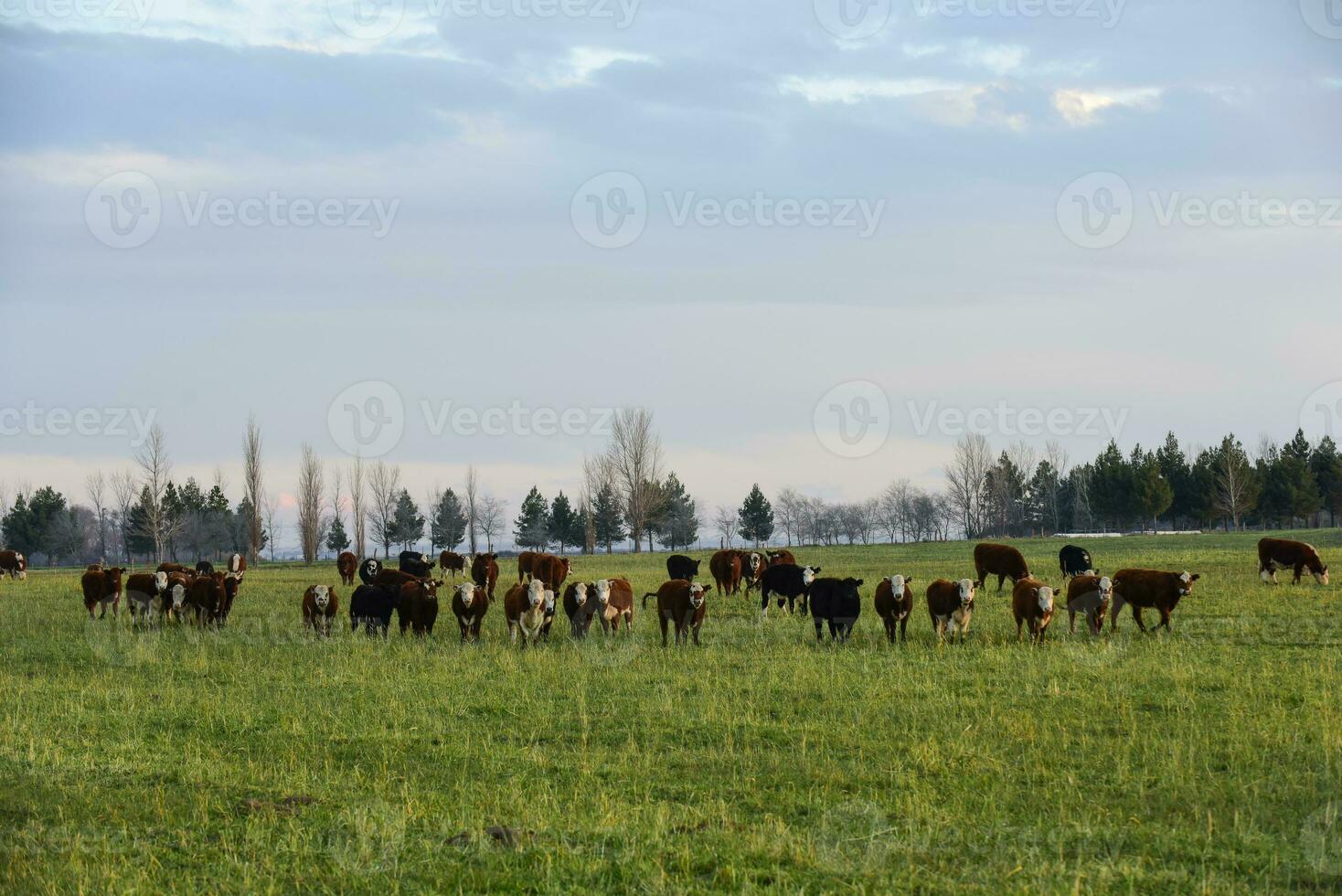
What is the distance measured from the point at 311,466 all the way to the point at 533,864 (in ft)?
264

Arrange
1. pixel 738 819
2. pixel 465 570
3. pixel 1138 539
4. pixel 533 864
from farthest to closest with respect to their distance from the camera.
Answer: pixel 1138 539
pixel 465 570
pixel 738 819
pixel 533 864

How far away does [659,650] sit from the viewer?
724 inches

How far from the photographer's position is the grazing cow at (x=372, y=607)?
22.4 meters

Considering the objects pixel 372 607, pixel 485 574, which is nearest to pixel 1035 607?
pixel 372 607

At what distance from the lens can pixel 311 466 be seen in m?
84.3

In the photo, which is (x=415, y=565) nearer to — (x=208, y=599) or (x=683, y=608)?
(x=208, y=599)

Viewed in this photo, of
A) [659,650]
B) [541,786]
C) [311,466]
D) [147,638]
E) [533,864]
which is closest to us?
[533,864]

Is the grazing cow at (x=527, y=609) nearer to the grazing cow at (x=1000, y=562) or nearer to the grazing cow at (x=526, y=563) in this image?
the grazing cow at (x=1000, y=562)

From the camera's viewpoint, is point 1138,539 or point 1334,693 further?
point 1138,539

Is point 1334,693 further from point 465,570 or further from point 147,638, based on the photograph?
point 465,570

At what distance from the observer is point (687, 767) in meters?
10.6

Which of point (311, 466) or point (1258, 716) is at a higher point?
point (311, 466)

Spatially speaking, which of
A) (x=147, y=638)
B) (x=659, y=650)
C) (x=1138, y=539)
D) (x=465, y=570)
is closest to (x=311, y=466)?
(x=465, y=570)

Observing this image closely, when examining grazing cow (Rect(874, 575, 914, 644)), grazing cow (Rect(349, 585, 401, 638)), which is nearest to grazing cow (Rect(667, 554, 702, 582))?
grazing cow (Rect(349, 585, 401, 638))
